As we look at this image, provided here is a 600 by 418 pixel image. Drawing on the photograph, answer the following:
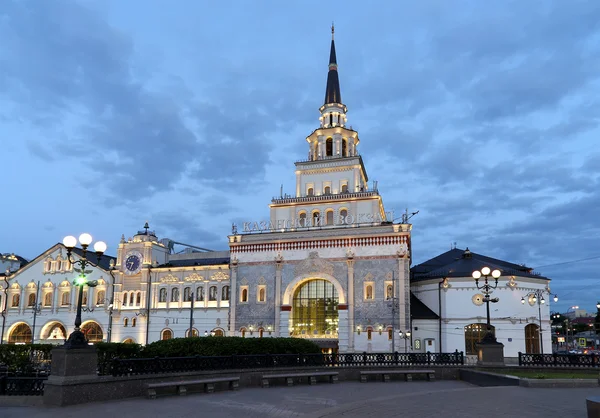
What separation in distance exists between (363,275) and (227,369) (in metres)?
29.9

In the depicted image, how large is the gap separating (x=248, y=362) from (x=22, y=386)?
29.8ft

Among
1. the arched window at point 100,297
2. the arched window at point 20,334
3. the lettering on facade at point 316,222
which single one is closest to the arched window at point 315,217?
the lettering on facade at point 316,222

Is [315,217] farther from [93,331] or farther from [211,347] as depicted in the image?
[211,347]

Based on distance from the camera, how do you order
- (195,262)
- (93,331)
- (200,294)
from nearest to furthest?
Result: (200,294)
(93,331)
(195,262)

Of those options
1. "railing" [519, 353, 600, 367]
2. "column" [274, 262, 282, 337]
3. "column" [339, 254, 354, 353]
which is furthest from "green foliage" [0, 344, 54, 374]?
"column" [339, 254, 354, 353]

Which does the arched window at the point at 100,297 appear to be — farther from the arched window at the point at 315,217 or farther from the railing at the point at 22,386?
the railing at the point at 22,386

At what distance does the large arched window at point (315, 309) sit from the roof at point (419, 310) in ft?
23.9

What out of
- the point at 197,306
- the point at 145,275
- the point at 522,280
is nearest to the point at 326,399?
the point at 522,280

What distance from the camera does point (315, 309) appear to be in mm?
51438

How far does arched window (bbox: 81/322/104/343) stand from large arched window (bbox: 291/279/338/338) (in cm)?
2395

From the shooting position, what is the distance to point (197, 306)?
186 ft

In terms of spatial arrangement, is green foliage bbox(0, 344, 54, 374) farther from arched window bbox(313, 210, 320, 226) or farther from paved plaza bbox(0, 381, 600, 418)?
arched window bbox(313, 210, 320, 226)

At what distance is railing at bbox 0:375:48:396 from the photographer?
1584 cm

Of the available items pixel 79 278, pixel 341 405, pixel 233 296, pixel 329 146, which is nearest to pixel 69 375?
pixel 79 278
